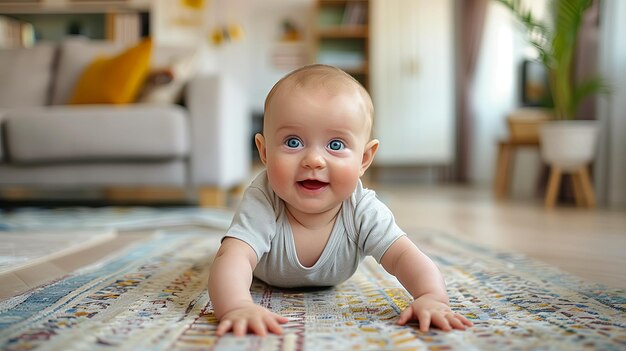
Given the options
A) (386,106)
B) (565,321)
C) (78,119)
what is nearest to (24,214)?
(78,119)

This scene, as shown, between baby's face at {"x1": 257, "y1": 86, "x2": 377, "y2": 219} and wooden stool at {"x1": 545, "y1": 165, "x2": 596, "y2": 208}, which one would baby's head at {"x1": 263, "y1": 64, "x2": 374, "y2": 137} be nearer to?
baby's face at {"x1": 257, "y1": 86, "x2": 377, "y2": 219}

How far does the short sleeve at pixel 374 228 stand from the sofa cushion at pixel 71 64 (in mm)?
2708

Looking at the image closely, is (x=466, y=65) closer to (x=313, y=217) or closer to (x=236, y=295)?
(x=313, y=217)

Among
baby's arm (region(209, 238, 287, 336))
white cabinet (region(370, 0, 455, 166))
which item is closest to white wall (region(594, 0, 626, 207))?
white cabinet (region(370, 0, 455, 166))

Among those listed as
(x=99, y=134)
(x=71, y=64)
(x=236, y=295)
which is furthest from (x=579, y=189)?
(x=71, y=64)

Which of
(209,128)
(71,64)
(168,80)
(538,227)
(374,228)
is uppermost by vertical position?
(71,64)

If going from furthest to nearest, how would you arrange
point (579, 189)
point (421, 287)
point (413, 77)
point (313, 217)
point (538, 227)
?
point (413, 77), point (579, 189), point (538, 227), point (313, 217), point (421, 287)

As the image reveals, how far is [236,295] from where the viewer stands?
773mm

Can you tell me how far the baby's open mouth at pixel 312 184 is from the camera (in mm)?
863

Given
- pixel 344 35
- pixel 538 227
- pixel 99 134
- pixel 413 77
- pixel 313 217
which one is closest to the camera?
pixel 313 217

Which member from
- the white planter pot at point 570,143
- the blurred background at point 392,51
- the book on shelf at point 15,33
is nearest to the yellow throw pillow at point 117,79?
the blurred background at point 392,51

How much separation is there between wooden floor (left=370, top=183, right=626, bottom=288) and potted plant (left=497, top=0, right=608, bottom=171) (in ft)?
0.90

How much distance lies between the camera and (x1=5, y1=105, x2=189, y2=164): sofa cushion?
2557 mm

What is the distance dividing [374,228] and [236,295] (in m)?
0.26
